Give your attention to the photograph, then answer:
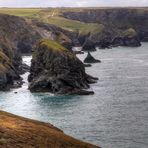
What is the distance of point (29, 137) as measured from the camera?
59.3 m

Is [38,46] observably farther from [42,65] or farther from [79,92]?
[79,92]

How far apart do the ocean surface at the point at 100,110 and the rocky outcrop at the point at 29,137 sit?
1246 inches

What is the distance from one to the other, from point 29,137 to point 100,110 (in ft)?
234

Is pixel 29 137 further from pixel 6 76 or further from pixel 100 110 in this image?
pixel 6 76

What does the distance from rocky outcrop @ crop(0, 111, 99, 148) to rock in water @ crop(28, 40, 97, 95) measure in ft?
293

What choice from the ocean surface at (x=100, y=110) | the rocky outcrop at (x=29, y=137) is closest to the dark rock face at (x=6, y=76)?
the ocean surface at (x=100, y=110)

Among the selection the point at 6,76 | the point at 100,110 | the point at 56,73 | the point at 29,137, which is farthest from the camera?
the point at 6,76

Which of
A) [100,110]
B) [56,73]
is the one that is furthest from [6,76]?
[100,110]

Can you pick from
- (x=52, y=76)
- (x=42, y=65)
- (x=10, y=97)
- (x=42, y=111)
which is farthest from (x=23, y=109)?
(x=42, y=65)

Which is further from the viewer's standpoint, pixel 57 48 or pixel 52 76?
pixel 57 48

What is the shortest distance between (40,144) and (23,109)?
78.7m

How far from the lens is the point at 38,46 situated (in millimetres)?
183000

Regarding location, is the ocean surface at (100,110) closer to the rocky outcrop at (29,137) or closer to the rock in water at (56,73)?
the rock in water at (56,73)

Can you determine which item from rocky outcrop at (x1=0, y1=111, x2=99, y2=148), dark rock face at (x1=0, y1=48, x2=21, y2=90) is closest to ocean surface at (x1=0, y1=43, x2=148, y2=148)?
dark rock face at (x1=0, y1=48, x2=21, y2=90)
